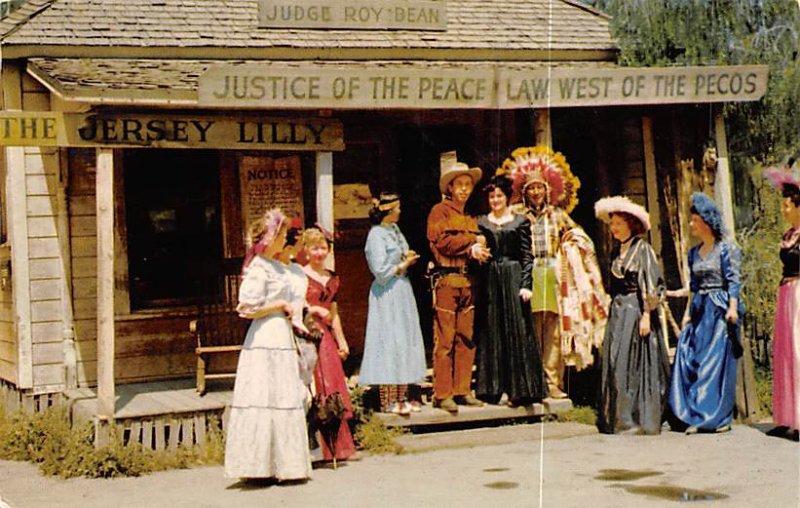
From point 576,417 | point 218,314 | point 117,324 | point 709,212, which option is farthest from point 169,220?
point 709,212

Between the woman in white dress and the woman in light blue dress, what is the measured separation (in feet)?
5.20

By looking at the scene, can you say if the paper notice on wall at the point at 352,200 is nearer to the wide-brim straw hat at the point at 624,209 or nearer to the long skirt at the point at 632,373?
the wide-brim straw hat at the point at 624,209

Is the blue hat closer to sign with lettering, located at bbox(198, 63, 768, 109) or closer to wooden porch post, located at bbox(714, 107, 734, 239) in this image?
wooden porch post, located at bbox(714, 107, 734, 239)

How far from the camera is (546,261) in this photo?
10328 mm

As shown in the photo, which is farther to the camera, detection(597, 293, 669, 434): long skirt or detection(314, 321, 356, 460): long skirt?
detection(597, 293, 669, 434): long skirt

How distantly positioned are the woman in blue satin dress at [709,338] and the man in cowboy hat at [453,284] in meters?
1.83

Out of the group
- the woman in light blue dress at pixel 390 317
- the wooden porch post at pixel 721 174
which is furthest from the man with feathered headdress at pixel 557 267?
the wooden porch post at pixel 721 174

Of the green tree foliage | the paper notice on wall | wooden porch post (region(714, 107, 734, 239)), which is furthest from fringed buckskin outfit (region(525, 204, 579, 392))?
→ the paper notice on wall

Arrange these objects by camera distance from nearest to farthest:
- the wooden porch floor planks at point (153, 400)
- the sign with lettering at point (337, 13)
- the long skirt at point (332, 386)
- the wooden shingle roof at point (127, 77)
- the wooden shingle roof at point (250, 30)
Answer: the long skirt at point (332, 386) → the wooden shingle roof at point (127, 77) → the wooden porch floor planks at point (153, 400) → the wooden shingle roof at point (250, 30) → the sign with lettering at point (337, 13)

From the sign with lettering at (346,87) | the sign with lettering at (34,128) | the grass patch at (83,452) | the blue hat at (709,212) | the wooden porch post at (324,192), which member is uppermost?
the sign with lettering at (346,87)

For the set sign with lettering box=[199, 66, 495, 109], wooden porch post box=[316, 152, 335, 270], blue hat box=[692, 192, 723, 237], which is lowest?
blue hat box=[692, 192, 723, 237]

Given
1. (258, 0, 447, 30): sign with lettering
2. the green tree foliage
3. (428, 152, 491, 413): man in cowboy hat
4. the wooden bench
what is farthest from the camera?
the green tree foliage

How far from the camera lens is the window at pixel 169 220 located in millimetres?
11773

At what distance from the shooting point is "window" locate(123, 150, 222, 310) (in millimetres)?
11773
